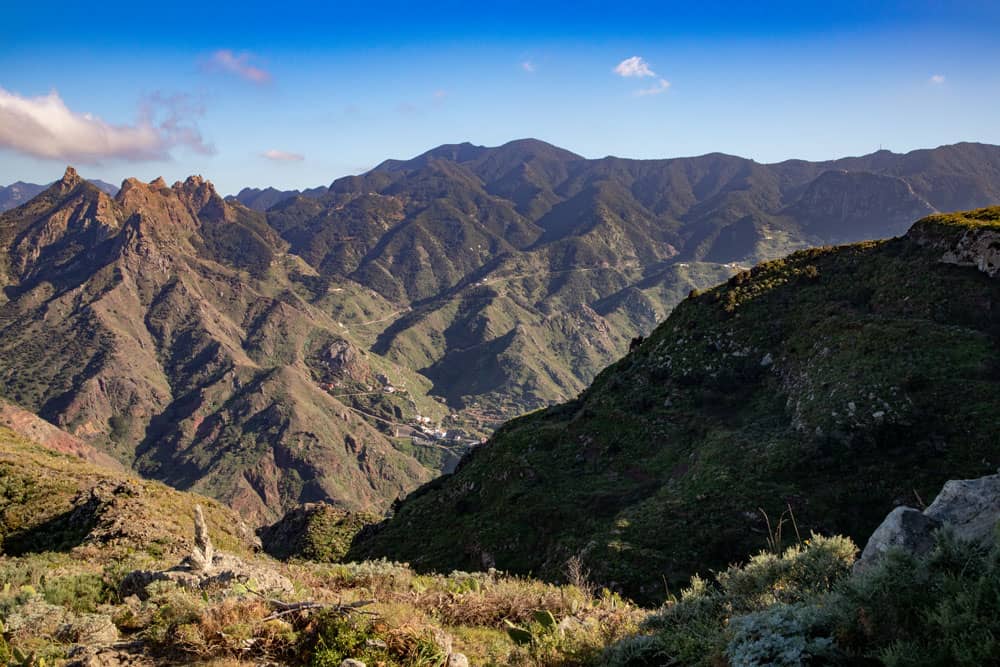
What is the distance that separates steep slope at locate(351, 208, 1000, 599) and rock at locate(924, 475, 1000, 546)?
422 cm

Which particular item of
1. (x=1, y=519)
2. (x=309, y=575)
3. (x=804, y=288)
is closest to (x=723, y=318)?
(x=804, y=288)

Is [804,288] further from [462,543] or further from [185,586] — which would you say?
[185,586]

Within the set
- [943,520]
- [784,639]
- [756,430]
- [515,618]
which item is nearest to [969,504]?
[943,520]

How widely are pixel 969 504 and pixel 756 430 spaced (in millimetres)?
18011

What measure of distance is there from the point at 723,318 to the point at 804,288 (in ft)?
17.5

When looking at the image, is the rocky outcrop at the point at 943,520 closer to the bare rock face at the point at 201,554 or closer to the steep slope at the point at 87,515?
the bare rock face at the point at 201,554

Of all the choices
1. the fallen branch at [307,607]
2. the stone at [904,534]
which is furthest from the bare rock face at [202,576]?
the stone at [904,534]

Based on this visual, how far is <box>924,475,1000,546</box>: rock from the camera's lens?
33.0ft

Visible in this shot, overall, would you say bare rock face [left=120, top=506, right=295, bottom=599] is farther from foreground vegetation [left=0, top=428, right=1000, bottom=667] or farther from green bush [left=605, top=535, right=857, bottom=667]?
green bush [left=605, top=535, right=857, bottom=667]

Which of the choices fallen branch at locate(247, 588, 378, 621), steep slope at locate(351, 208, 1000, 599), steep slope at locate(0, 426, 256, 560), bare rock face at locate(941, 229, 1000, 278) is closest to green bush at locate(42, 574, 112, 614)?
fallen branch at locate(247, 588, 378, 621)

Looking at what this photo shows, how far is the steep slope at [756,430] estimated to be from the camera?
72.3 ft

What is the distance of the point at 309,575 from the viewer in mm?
13836

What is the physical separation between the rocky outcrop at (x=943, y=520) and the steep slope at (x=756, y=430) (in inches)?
171

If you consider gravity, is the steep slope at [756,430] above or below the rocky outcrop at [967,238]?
below
